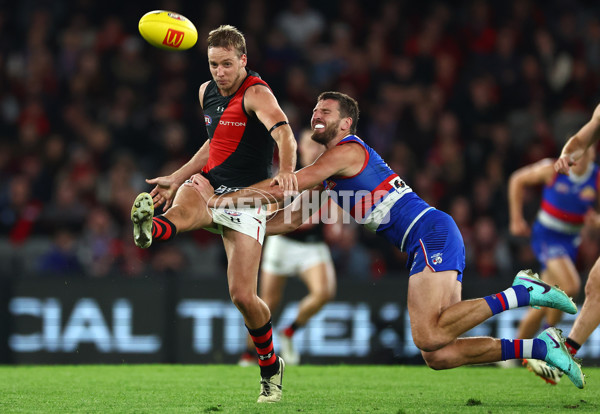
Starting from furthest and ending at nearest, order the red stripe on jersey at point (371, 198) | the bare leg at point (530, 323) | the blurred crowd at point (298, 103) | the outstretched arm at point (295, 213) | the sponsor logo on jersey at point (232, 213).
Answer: the blurred crowd at point (298, 103) < the bare leg at point (530, 323) < the outstretched arm at point (295, 213) < the sponsor logo on jersey at point (232, 213) < the red stripe on jersey at point (371, 198)

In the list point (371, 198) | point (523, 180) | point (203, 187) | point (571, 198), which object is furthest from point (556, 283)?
point (203, 187)

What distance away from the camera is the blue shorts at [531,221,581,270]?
30.7 feet

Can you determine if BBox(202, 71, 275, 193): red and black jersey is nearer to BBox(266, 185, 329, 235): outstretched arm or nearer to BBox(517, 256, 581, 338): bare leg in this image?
BBox(266, 185, 329, 235): outstretched arm

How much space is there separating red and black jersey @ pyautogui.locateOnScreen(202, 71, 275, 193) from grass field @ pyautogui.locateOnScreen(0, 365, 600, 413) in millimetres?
1673

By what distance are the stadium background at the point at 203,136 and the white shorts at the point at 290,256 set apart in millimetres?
508

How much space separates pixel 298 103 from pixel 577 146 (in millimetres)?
7280

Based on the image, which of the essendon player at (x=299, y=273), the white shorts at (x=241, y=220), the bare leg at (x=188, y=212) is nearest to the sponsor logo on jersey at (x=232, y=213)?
the white shorts at (x=241, y=220)

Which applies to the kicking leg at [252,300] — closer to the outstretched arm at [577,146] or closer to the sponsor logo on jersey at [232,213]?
the sponsor logo on jersey at [232,213]

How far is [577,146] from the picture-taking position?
683 cm

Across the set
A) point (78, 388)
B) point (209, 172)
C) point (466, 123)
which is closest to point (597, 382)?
point (209, 172)

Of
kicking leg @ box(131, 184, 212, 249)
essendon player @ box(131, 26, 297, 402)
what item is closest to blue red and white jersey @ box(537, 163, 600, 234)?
essendon player @ box(131, 26, 297, 402)

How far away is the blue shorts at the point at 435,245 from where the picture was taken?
6.14 meters

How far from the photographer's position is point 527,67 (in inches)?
558

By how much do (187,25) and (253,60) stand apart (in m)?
7.51
